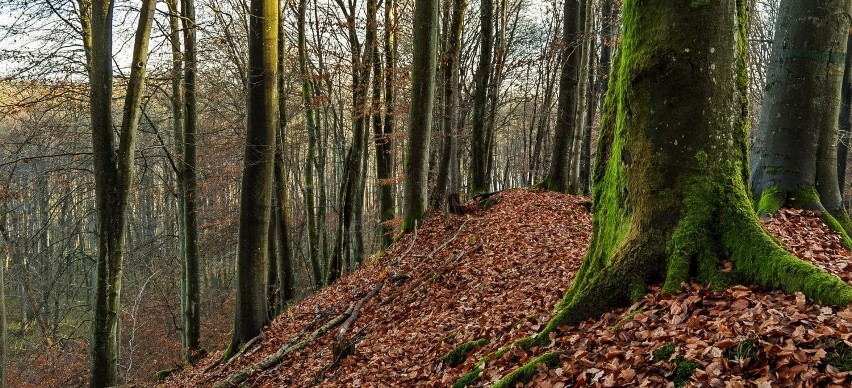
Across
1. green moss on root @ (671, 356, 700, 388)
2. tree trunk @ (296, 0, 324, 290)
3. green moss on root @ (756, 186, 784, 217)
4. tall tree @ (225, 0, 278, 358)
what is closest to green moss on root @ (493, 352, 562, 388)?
green moss on root @ (671, 356, 700, 388)

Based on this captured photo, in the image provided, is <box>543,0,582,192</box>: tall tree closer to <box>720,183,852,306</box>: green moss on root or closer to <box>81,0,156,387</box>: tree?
<box>81,0,156,387</box>: tree

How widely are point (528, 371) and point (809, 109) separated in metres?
5.30

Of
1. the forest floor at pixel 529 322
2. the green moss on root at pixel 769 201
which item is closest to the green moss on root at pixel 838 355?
the forest floor at pixel 529 322

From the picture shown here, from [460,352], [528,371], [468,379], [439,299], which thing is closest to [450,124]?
[439,299]

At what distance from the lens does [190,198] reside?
12.5 meters

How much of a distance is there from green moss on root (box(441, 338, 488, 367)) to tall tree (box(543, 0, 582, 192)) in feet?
30.8

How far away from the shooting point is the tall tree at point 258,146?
8.86 meters

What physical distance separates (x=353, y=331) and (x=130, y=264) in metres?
19.8

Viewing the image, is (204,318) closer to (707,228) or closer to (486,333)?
(486,333)

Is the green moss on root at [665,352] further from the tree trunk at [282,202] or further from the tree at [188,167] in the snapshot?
the tree at [188,167]

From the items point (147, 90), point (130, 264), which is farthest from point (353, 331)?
point (130, 264)

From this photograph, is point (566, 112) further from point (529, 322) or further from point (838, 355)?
point (838, 355)

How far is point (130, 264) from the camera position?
77.5ft

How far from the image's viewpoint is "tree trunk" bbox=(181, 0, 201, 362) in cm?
1224
